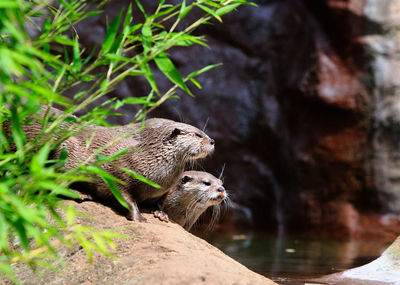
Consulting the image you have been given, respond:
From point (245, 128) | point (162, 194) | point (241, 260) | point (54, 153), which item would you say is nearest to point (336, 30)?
point (245, 128)

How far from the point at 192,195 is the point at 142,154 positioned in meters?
1.10

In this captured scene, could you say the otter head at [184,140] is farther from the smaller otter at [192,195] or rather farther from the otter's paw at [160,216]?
the smaller otter at [192,195]

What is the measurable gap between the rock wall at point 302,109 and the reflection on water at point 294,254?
789 mm

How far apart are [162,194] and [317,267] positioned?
1.70 metres

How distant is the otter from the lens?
125 inches

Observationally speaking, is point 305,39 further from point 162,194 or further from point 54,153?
point 54,153

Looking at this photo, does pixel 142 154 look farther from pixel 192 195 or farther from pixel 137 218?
pixel 192 195

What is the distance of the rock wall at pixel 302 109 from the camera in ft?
23.3

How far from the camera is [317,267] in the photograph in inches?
178

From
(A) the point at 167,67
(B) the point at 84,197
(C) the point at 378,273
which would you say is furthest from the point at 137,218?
(C) the point at 378,273

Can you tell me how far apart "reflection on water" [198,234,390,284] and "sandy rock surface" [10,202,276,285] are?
1199 mm

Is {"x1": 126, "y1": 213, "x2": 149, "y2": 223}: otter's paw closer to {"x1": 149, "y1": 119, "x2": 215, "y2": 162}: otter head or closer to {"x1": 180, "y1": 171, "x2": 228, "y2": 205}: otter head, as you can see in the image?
{"x1": 149, "y1": 119, "x2": 215, "y2": 162}: otter head

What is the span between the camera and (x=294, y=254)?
17.5ft

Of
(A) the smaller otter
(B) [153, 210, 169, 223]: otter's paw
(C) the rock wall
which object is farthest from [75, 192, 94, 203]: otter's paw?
(C) the rock wall
